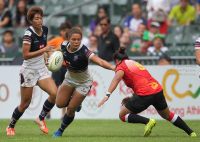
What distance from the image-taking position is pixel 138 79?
763 cm

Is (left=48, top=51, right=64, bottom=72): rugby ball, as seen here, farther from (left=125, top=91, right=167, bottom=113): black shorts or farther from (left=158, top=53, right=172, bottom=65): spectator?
(left=158, top=53, right=172, bottom=65): spectator

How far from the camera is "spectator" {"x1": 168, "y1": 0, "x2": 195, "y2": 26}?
1456 cm

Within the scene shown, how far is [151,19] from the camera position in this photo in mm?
14586

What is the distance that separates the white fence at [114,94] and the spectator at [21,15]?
4.24 metres

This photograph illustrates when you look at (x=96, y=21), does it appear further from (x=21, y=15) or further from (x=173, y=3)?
(x=21, y=15)

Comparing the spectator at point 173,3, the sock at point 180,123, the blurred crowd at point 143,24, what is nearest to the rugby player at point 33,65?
the sock at point 180,123

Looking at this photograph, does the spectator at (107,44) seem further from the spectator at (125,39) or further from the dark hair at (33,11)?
the dark hair at (33,11)

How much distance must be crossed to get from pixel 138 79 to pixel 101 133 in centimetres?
161

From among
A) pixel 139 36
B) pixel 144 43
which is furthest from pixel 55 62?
pixel 139 36

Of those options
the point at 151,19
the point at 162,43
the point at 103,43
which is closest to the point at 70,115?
the point at 103,43

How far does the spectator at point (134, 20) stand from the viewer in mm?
14555

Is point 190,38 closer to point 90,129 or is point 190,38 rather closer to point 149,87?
point 90,129

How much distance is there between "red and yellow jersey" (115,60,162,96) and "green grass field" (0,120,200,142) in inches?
32.2

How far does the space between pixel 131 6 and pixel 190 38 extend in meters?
2.69
